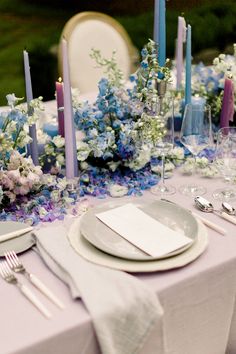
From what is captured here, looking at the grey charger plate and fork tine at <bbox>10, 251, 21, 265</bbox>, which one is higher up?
the grey charger plate

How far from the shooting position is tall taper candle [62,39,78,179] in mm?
1190

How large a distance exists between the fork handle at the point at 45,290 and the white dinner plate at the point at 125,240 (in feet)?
0.45

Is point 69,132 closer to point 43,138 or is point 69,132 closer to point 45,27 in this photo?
point 43,138

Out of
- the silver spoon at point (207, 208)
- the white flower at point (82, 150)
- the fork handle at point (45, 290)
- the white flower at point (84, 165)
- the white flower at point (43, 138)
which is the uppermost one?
the white flower at point (43, 138)

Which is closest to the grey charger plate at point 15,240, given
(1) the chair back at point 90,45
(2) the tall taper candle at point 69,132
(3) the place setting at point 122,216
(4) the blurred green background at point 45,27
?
(3) the place setting at point 122,216

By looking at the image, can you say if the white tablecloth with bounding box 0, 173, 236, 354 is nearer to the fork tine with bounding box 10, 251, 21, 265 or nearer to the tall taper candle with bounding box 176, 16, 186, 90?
the fork tine with bounding box 10, 251, 21, 265

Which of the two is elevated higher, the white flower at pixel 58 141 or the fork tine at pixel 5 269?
the white flower at pixel 58 141

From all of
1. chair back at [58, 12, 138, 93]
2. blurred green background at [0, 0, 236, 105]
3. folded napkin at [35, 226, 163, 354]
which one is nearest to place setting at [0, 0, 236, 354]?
folded napkin at [35, 226, 163, 354]

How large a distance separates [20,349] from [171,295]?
31cm

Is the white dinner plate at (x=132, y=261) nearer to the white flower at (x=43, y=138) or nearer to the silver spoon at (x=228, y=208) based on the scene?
the silver spoon at (x=228, y=208)

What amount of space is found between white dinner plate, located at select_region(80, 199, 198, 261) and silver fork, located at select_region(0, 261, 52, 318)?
164mm

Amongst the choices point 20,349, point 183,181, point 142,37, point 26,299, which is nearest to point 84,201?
point 183,181

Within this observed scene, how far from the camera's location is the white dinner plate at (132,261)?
994 millimetres

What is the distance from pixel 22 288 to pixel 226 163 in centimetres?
62
